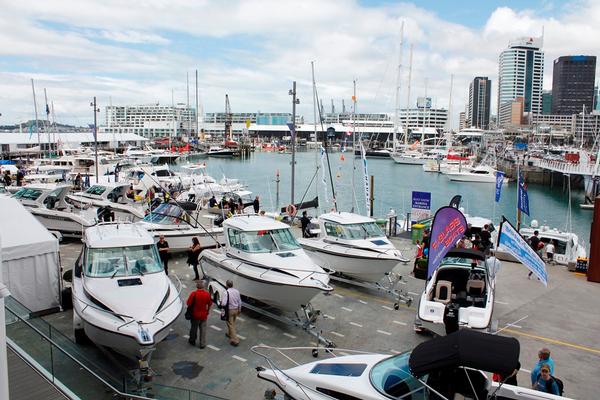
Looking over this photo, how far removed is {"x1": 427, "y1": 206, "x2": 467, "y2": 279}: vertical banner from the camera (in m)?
10.7

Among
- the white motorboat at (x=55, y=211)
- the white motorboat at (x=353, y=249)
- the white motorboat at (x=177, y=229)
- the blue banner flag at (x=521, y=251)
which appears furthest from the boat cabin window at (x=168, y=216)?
the blue banner flag at (x=521, y=251)

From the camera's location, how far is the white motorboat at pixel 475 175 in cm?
7381

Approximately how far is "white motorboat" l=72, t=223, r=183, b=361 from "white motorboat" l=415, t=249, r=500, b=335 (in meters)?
5.22

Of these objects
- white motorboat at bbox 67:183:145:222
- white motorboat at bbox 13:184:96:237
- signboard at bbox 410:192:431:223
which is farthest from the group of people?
signboard at bbox 410:192:431:223

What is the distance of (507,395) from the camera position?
6.37 meters

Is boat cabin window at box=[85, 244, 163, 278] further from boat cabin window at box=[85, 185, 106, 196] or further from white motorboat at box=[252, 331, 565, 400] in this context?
boat cabin window at box=[85, 185, 106, 196]

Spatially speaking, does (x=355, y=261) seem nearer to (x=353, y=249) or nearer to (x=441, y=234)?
(x=353, y=249)

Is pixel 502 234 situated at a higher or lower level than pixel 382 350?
higher

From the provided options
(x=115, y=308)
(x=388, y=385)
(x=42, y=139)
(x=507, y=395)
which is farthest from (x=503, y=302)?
(x=42, y=139)

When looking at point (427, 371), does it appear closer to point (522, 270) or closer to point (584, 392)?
point (584, 392)

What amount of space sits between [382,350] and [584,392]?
3.71 m

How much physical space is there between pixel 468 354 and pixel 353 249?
857cm

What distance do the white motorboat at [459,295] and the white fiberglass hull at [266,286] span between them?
7.39ft

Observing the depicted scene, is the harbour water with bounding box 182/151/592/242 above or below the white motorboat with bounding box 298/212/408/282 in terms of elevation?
below
